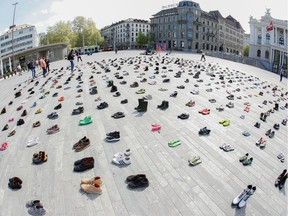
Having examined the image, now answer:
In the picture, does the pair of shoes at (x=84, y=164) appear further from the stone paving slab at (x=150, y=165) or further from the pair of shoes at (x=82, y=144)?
the pair of shoes at (x=82, y=144)

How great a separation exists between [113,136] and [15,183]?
147 inches

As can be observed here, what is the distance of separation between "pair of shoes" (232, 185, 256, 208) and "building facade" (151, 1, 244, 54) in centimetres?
7536

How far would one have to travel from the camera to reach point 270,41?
66875 mm

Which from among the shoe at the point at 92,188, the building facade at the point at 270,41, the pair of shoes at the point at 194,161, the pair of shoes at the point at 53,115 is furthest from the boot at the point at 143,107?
the building facade at the point at 270,41

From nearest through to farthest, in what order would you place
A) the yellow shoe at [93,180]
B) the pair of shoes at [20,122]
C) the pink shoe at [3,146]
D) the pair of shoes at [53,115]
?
the yellow shoe at [93,180] < the pink shoe at [3,146] < the pair of shoes at [20,122] < the pair of shoes at [53,115]

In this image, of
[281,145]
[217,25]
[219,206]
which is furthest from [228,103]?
[217,25]

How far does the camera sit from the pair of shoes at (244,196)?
636cm

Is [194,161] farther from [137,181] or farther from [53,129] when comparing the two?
[53,129]

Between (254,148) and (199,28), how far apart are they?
8582 cm

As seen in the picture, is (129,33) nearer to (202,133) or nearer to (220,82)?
(220,82)

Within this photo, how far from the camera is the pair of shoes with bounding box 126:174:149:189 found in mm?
6893

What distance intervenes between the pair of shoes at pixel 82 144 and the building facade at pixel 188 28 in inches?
2888

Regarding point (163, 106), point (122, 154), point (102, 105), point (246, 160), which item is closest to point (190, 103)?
point (163, 106)

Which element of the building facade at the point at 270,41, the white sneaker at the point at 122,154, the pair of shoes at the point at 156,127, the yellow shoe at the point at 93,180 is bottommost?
the yellow shoe at the point at 93,180
